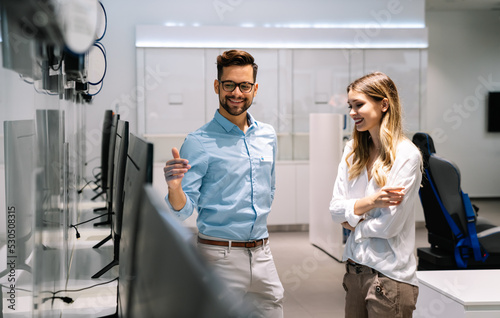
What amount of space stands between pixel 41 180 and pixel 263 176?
3.56ft

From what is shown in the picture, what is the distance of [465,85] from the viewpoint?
10633mm

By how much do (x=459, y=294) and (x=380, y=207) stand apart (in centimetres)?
84

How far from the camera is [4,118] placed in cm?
80

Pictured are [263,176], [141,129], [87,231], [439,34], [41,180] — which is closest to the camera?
[41,180]

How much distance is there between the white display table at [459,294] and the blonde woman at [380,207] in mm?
606

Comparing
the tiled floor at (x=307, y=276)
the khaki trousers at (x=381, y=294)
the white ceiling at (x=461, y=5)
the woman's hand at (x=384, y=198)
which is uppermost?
the white ceiling at (x=461, y=5)

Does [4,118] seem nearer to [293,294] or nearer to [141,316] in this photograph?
[141,316]

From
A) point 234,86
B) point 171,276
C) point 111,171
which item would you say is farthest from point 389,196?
point 171,276

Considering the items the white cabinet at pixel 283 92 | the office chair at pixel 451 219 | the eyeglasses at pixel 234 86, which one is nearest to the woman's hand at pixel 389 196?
the eyeglasses at pixel 234 86

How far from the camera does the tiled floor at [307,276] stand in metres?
4.09

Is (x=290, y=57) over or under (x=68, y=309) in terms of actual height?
over

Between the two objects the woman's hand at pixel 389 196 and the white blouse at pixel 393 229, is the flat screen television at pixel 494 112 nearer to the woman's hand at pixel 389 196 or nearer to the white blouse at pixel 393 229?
the white blouse at pixel 393 229

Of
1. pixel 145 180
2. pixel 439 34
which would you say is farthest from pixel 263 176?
pixel 439 34

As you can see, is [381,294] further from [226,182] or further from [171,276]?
[171,276]
